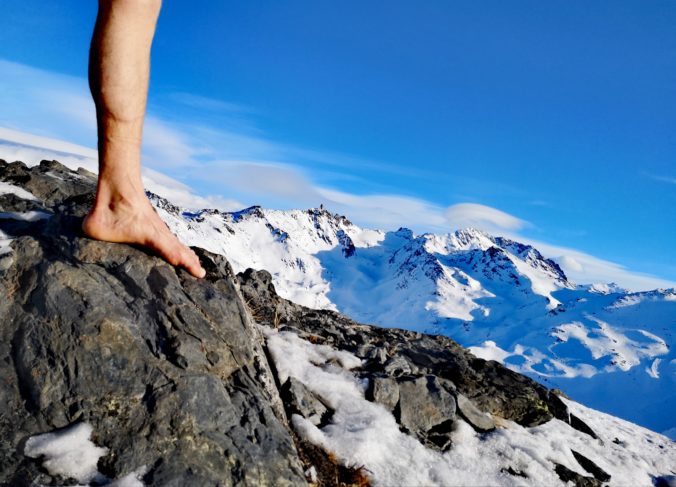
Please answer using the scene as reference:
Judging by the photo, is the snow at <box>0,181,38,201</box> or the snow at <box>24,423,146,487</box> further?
the snow at <box>0,181,38,201</box>

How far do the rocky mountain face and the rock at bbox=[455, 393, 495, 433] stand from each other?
0.03 m

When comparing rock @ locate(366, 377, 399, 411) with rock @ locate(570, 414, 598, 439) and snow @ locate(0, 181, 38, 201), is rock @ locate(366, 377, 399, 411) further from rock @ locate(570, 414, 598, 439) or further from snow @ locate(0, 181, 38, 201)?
snow @ locate(0, 181, 38, 201)

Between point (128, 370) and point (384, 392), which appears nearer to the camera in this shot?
point (128, 370)

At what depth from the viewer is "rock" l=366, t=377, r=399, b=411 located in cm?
598

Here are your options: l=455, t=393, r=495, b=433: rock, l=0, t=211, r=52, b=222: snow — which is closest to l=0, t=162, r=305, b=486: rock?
l=0, t=211, r=52, b=222: snow

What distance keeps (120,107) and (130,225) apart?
1312 mm

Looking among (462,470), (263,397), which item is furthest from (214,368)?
(462,470)

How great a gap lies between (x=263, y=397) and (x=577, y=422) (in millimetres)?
6176

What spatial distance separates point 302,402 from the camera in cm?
543

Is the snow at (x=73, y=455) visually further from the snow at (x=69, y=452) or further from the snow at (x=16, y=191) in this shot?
the snow at (x=16, y=191)

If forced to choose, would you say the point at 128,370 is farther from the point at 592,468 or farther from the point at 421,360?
the point at 592,468

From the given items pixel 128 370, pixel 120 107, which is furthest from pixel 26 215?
pixel 128 370

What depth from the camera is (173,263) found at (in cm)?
518

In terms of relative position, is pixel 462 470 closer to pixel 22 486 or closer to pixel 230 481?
pixel 230 481
